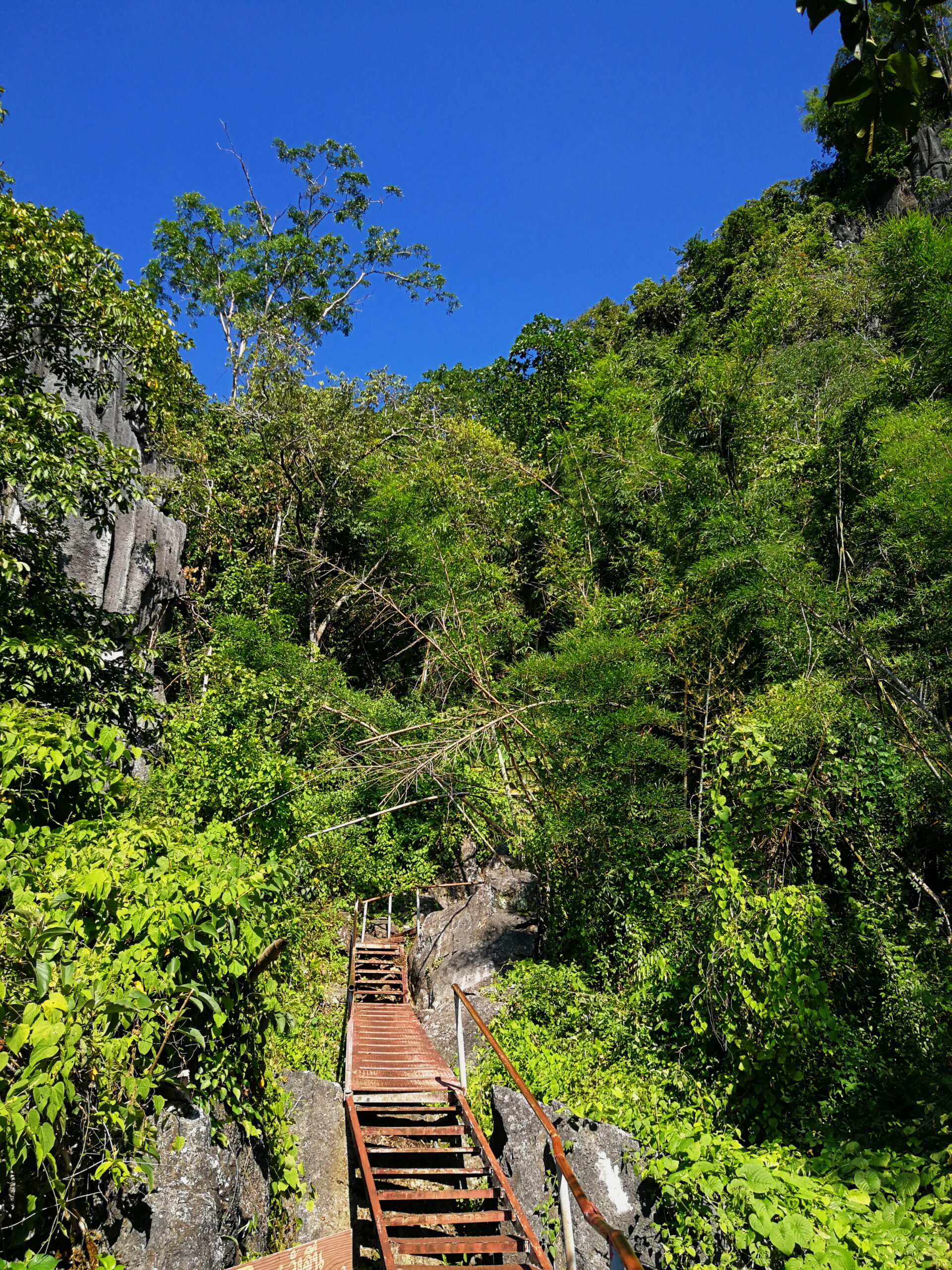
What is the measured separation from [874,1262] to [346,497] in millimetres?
12861

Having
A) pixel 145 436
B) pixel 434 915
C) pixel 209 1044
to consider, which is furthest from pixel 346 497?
pixel 209 1044

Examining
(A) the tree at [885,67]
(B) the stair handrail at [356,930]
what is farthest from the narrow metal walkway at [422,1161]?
(A) the tree at [885,67]

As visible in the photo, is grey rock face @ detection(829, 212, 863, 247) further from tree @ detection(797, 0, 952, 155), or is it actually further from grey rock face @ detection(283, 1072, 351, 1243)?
grey rock face @ detection(283, 1072, 351, 1243)

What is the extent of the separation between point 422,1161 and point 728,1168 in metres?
2.30

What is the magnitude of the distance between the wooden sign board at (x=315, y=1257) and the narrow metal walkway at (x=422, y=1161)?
26.3 inches

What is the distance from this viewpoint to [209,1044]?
3750 millimetres

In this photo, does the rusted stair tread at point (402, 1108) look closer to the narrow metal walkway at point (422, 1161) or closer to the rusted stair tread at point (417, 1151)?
the narrow metal walkway at point (422, 1161)

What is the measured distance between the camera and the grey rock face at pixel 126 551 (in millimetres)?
7852

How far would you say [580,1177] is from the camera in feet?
Result: 14.1

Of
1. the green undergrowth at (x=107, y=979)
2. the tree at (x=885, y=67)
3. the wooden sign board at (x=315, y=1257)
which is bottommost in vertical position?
the wooden sign board at (x=315, y=1257)

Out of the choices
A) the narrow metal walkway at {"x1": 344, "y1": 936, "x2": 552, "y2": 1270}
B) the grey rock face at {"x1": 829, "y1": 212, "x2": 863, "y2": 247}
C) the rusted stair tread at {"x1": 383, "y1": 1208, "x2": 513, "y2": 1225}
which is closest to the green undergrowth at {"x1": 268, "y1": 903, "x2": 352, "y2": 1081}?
the narrow metal walkway at {"x1": 344, "y1": 936, "x2": 552, "y2": 1270}

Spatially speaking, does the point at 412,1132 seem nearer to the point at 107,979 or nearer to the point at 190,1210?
the point at 190,1210

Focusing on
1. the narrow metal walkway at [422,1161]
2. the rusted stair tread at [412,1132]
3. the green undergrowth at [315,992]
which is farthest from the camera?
the green undergrowth at [315,992]

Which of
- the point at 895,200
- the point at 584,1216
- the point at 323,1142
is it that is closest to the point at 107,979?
the point at 584,1216
